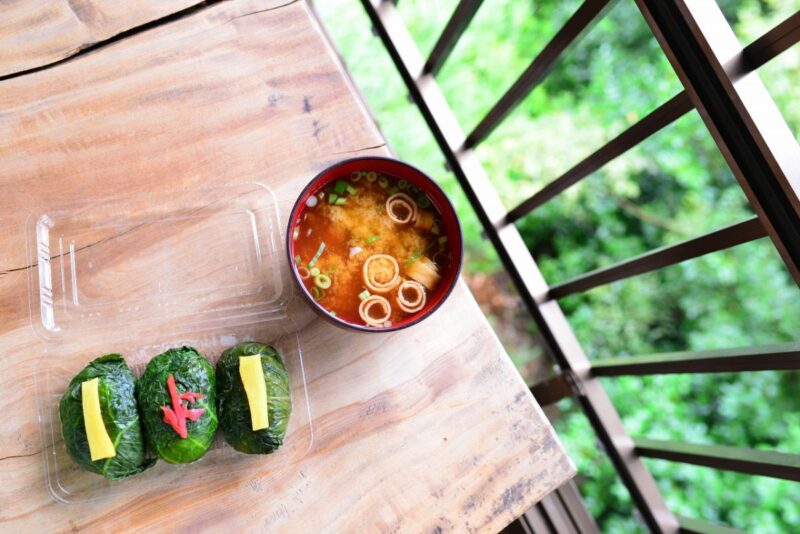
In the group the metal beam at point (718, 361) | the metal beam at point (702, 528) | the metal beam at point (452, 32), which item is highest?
the metal beam at point (452, 32)

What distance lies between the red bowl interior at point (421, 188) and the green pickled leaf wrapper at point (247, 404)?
200 millimetres

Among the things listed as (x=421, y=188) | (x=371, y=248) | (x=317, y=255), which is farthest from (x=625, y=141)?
(x=317, y=255)

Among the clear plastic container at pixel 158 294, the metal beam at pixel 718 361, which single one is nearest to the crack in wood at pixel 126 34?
the clear plastic container at pixel 158 294

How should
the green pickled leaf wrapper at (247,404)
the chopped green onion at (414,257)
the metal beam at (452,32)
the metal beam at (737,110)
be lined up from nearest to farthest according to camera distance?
the metal beam at (737,110) → the green pickled leaf wrapper at (247,404) → the chopped green onion at (414,257) → the metal beam at (452,32)

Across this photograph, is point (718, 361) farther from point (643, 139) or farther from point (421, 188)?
point (421, 188)

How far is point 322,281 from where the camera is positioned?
4.31ft

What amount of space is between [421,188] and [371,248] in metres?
0.18

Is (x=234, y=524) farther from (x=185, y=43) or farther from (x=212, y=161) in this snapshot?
(x=185, y=43)

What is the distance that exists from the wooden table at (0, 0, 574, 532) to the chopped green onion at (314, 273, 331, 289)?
4.2 inches

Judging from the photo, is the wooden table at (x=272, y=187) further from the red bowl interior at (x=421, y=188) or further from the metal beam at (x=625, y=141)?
the metal beam at (x=625, y=141)

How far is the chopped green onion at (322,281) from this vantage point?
4.30 ft

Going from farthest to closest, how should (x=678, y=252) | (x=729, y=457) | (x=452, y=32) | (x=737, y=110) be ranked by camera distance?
(x=452, y=32) < (x=729, y=457) < (x=678, y=252) < (x=737, y=110)

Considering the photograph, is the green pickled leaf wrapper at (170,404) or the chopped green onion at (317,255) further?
the chopped green onion at (317,255)

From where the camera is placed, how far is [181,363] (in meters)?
1.23
